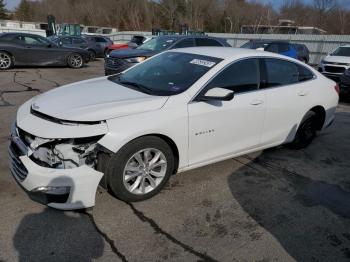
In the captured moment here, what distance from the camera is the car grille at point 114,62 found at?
9.77 metres

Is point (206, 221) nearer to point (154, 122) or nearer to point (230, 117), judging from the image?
point (154, 122)

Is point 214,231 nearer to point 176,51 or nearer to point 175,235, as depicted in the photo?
point 175,235

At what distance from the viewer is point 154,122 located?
344cm

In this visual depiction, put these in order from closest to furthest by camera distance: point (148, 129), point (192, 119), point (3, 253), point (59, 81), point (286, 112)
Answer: point (3, 253) < point (148, 129) < point (192, 119) < point (286, 112) < point (59, 81)

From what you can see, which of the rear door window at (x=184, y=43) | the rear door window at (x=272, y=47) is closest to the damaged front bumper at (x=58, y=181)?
the rear door window at (x=184, y=43)

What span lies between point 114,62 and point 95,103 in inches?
266

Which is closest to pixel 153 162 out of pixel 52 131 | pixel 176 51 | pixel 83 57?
pixel 52 131

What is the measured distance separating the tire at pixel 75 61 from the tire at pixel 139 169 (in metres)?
12.3

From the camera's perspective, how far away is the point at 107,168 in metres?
3.28

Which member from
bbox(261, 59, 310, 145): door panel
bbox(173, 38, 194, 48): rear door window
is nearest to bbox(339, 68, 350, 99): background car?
bbox(173, 38, 194, 48): rear door window

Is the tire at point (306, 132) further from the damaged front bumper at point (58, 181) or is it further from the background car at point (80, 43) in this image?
the background car at point (80, 43)

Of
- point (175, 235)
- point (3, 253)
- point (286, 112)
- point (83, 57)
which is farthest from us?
point (83, 57)

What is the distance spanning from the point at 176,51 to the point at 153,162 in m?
1.96

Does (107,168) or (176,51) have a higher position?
(176,51)
